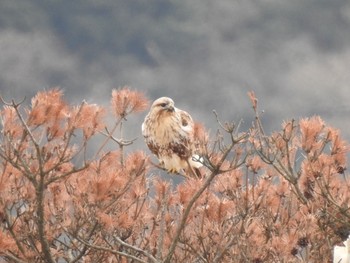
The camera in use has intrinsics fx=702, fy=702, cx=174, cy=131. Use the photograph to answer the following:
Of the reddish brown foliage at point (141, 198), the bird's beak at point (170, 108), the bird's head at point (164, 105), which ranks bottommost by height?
the reddish brown foliage at point (141, 198)

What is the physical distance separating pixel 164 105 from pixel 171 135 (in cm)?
33

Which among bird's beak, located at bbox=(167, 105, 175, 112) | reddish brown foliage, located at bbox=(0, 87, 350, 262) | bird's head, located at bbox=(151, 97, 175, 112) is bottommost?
reddish brown foliage, located at bbox=(0, 87, 350, 262)

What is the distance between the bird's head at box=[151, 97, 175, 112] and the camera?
7.56 m

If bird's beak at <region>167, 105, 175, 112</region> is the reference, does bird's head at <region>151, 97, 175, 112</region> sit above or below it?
above

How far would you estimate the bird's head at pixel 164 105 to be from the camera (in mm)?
7562

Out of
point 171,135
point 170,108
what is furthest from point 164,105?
point 171,135

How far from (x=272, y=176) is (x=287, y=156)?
2113 mm

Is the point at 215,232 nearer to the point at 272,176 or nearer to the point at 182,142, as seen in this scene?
the point at 182,142

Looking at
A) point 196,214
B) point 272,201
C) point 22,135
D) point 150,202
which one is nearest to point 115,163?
point 150,202

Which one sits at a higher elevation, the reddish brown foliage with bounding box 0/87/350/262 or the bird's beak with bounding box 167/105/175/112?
the bird's beak with bounding box 167/105/175/112

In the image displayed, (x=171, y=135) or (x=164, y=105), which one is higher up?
(x=164, y=105)

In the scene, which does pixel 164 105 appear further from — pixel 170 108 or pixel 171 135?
pixel 171 135

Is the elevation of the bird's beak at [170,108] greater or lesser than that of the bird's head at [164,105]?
lesser

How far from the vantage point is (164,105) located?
760 centimetres
